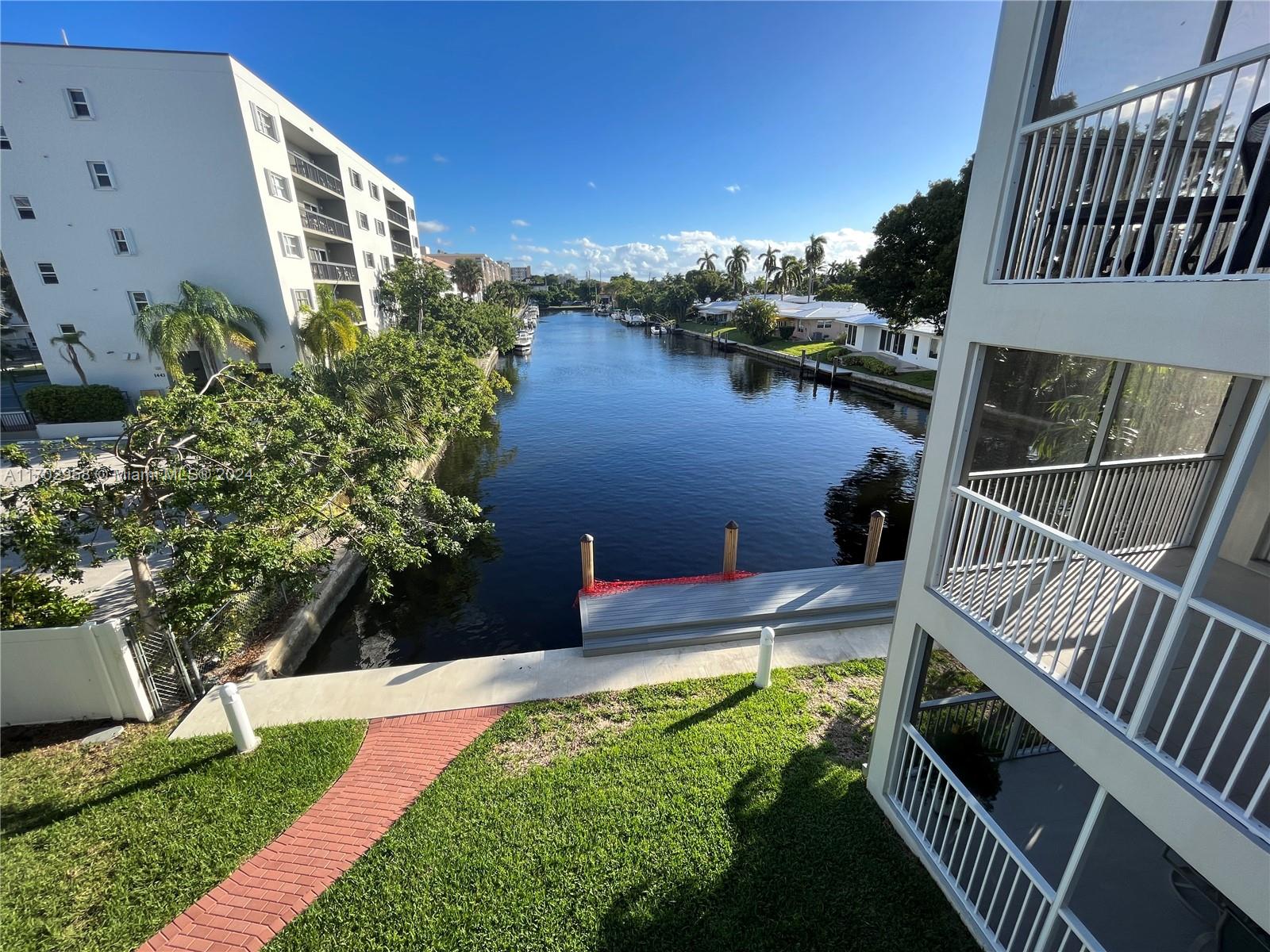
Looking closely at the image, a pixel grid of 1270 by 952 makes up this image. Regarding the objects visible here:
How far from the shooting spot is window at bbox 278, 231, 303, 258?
2095 cm

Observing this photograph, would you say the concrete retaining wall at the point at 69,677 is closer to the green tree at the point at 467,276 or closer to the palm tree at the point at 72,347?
the palm tree at the point at 72,347

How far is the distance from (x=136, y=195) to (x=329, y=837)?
2380 centimetres

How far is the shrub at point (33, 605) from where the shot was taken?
22.6ft

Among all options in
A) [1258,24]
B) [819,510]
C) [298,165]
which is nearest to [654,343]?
[298,165]

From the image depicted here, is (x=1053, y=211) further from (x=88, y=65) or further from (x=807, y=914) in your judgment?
(x=88, y=65)

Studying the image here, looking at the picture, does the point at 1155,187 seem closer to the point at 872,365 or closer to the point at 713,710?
the point at 713,710

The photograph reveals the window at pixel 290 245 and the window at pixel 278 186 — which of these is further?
the window at pixel 290 245

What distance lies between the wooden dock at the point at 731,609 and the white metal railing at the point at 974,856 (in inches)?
143

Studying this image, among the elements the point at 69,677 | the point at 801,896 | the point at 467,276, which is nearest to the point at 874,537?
the point at 801,896

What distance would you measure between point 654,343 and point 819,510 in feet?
171

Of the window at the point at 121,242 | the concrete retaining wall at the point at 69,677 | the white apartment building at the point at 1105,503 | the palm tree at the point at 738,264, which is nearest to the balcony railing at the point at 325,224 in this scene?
the window at the point at 121,242

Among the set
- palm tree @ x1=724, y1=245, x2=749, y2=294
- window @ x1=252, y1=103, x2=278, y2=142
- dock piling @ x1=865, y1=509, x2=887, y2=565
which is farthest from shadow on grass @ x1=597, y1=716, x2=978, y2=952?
palm tree @ x1=724, y1=245, x2=749, y2=294

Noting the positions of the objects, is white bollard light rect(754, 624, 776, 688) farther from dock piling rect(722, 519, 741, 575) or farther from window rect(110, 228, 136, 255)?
window rect(110, 228, 136, 255)

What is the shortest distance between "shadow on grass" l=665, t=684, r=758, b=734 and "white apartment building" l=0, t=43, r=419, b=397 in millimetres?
21548
